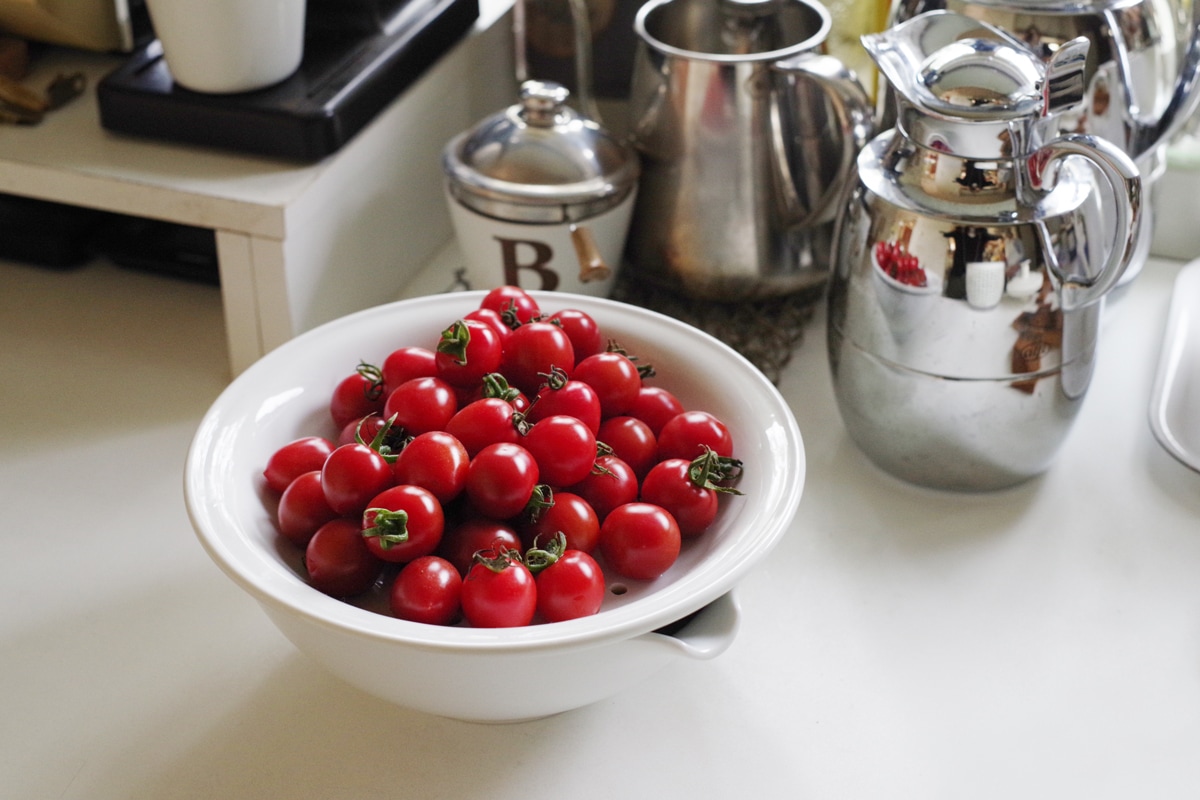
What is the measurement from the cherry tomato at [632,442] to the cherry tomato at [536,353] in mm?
40

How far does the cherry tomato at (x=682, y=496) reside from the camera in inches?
23.8

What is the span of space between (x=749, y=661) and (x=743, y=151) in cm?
38

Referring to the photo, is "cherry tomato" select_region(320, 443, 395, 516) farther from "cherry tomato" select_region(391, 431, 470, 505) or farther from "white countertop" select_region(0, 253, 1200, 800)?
"white countertop" select_region(0, 253, 1200, 800)

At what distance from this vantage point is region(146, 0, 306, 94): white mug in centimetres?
81

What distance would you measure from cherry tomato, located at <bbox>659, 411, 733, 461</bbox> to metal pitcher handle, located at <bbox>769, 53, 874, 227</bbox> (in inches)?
12.0

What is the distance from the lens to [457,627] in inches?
21.1

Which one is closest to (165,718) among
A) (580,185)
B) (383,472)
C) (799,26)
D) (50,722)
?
(50,722)

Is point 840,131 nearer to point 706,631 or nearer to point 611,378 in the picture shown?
point 611,378

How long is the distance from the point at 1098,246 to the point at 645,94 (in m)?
0.34

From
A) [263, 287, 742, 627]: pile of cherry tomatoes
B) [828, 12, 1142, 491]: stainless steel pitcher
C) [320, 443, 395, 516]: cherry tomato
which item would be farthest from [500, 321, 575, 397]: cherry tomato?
[828, 12, 1142, 491]: stainless steel pitcher

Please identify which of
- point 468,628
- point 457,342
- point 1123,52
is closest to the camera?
point 468,628

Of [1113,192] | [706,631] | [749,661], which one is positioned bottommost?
[749,661]

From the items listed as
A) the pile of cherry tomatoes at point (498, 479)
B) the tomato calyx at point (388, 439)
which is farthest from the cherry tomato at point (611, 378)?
the tomato calyx at point (388, 439)

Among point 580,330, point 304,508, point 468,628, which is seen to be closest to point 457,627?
point 468,628
